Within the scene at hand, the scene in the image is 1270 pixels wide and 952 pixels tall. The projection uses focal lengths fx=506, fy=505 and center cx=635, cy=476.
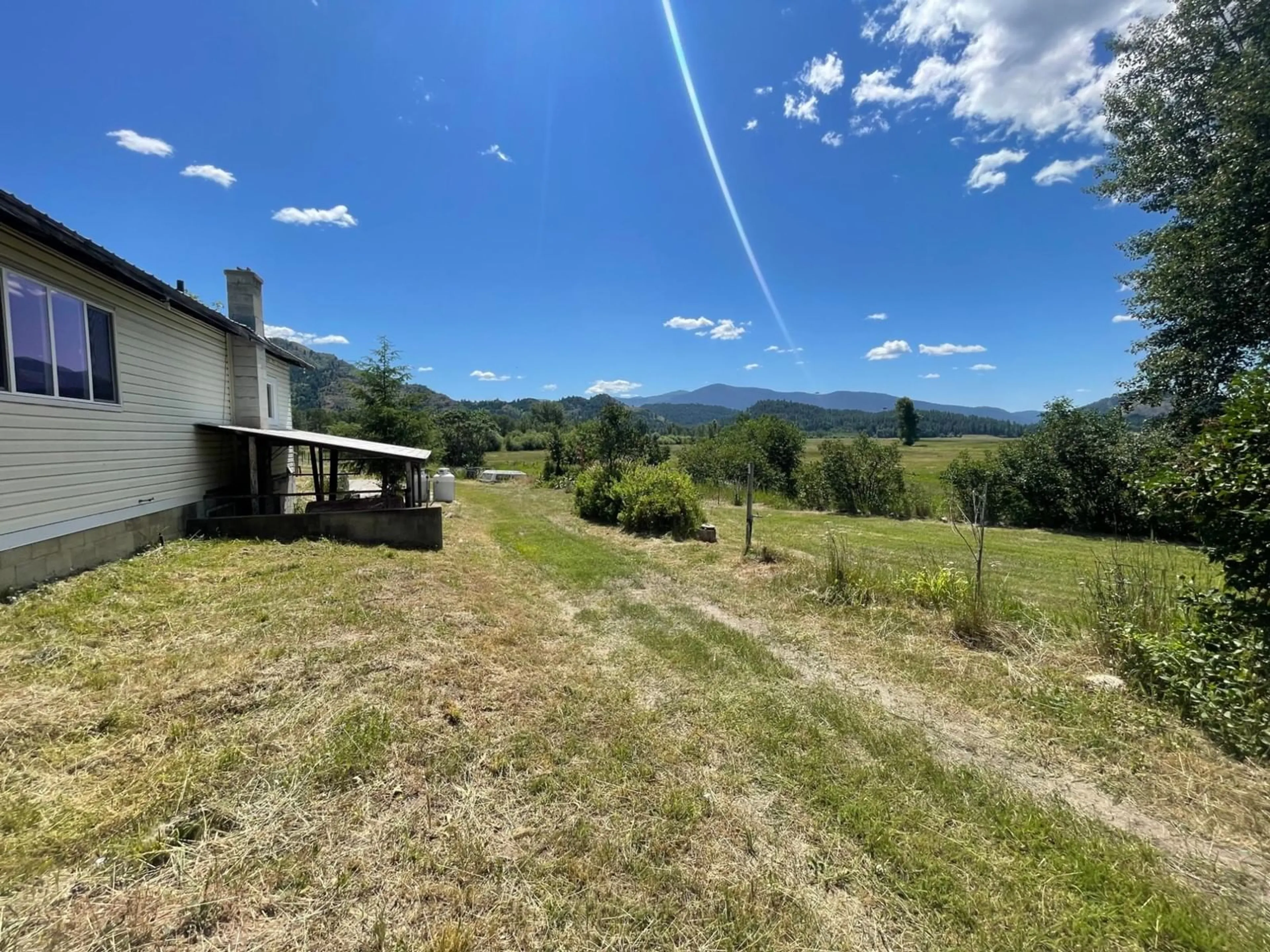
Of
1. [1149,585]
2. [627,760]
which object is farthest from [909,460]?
[627,760]

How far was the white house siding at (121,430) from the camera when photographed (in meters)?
5.34

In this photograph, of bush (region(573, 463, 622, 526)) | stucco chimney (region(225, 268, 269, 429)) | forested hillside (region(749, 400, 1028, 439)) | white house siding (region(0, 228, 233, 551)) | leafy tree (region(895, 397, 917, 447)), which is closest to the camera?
white house siding (region(0, 228, 233, 551))

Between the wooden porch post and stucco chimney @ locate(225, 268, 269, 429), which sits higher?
stucco chimney @ locate(225, 268, 269, 429)

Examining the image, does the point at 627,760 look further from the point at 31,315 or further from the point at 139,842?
the point at 31,315

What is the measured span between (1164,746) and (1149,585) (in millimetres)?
1886

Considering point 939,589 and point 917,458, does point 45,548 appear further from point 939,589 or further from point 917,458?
point 917,458

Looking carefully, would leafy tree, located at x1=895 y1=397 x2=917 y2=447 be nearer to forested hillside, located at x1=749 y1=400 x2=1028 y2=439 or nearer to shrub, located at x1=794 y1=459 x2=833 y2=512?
forested hillside, located at x1=749 y1=400 x2=1028 y2=439

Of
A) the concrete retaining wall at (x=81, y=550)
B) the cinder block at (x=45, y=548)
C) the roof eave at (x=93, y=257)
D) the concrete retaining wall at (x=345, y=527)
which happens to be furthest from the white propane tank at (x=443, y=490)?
the cinder block at (x=45, y=548)

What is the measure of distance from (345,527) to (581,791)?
26.6 feet

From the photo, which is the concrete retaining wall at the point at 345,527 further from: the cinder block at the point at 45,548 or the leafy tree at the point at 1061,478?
the leafy tree at the point at 1061,478

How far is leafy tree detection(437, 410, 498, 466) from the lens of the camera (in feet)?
141

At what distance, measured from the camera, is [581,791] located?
288 cm

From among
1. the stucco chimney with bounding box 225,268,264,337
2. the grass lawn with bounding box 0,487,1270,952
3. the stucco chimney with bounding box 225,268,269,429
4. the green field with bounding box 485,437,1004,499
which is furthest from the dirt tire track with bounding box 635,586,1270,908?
the green field with bounding box 485,437,1004,499

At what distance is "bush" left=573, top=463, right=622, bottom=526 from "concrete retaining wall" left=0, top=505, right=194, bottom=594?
28.7 ft
